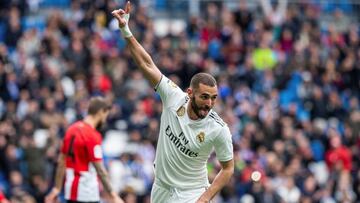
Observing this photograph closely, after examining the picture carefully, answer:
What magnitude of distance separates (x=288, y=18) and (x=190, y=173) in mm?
16592

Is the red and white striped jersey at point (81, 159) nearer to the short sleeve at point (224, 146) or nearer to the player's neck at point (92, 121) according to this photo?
the player's neck at point (92, 121)

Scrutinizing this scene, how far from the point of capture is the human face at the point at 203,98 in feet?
29.8

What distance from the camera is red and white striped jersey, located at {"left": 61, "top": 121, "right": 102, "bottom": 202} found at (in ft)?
38.9

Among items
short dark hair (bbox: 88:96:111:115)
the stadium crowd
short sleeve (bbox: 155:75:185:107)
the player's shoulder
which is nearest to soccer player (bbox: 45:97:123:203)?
short dark hair (bbox: 88:96:111:115)

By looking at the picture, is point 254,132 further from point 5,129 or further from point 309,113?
point 5,129

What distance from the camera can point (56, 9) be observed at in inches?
909

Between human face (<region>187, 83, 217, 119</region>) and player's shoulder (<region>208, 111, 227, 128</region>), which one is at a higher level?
human face (<region>187, 83, 217, 119</region>)

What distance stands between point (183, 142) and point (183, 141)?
10 millimetres

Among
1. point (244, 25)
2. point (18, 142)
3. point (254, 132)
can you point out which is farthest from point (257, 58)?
point (18, 142)

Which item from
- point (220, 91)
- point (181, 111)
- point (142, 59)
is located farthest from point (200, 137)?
point (220, 91)

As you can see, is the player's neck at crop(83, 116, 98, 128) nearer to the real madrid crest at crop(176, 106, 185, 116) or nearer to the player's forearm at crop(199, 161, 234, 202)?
the real madrid crest at crop(176, 106, 185, 116)

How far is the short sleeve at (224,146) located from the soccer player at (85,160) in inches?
106

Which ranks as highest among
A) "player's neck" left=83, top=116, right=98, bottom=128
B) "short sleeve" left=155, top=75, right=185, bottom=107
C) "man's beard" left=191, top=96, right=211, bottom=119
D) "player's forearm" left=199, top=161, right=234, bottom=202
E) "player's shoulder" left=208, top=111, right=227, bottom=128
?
"short sleeve" left=155, top=75, right=185, bottom=107

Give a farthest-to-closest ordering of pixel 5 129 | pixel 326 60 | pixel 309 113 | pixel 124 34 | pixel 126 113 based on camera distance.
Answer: pixel 326 60 < pixel 309 113 < pixel 126 113 < pixel 5 129 < pixel 124 34
